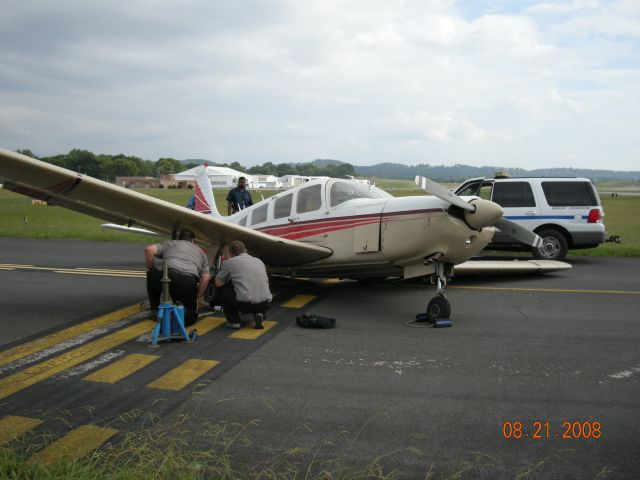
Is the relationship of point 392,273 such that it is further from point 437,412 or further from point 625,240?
point 625,240

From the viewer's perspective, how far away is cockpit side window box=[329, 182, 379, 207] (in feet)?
27.9

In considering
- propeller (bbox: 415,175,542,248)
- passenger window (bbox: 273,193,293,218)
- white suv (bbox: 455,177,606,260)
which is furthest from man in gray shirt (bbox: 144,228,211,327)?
white suv (bbox: 455,177,606,260)

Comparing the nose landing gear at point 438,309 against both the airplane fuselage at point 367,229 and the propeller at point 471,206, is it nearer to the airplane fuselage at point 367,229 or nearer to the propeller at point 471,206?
the airplane fuselage at point 367,229

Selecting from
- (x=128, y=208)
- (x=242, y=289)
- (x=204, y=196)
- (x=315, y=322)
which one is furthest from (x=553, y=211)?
(x=128, y=208)

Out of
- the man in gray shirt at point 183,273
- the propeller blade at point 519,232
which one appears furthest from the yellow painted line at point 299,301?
the propeller blade at point 519,232

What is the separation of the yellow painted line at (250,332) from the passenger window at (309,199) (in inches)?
93.3

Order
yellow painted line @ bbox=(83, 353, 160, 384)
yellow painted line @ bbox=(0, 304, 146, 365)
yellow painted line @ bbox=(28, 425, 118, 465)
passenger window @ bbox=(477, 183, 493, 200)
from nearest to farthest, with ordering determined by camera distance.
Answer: yellow painted line @ bbox=(28, 425, 118, 465) → yellow painted line @ bbox=(83, 353, 160, 384) → yellow painted line @ bbox=(0, 304, 146, 365) → passenger window @ bbox=(477, 183, 493, 200)

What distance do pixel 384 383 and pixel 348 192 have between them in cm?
435

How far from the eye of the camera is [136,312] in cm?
770

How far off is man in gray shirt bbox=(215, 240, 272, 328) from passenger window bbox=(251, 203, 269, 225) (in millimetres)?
2514

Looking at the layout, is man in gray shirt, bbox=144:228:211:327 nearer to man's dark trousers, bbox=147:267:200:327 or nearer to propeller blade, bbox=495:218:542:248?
man's dark trousers, bbox=147:267:200:327

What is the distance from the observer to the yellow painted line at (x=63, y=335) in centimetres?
565

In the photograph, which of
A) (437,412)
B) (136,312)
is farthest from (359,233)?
(437,412)

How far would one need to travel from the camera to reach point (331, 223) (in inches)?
326
